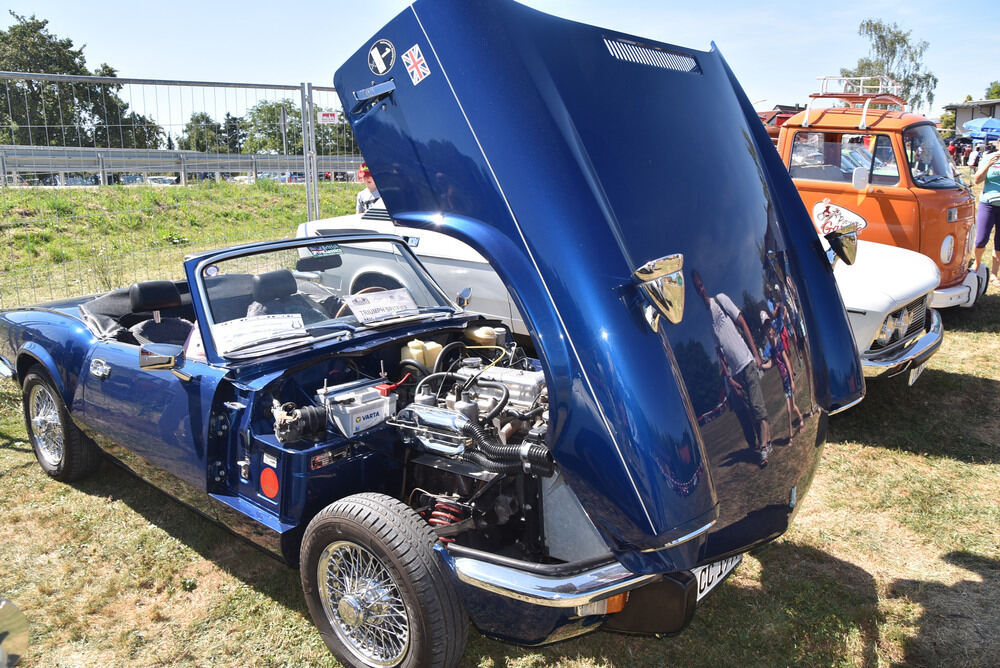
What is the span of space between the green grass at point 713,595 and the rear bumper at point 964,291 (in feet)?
8.08

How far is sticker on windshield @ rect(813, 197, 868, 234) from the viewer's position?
7482 mm

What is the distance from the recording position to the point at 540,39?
2.56 meters

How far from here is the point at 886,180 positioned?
25.0 feet

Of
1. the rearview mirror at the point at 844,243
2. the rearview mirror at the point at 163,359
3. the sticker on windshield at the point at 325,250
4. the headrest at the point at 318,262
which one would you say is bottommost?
the rearview mirror at the point at 163,359

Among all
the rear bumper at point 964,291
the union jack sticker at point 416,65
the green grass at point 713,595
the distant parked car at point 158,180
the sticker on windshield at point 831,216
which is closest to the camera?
the union jack sticker at point 416,65

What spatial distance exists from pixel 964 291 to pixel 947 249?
18.2 inches

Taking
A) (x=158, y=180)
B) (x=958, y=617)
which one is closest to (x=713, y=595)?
(x=958, y=617)

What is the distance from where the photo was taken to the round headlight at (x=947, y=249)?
753cm

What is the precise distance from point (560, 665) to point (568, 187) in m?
1.94

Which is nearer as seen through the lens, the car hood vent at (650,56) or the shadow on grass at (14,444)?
the car hood vent at (650,56)

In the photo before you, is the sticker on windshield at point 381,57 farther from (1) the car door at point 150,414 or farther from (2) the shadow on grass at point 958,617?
(2) the shadow on grass at point 958,617

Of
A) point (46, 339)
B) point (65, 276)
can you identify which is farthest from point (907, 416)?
→ point (65, 276)

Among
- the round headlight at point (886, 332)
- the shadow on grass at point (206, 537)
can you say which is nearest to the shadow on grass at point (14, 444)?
the shadow on grass at point (206, 537)

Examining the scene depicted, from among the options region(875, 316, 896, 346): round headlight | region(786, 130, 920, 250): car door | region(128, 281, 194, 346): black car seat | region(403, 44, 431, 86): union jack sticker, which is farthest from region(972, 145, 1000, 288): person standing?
region(128, 281, 194, 346): black car seat
